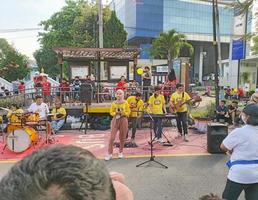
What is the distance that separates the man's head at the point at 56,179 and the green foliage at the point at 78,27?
35229mm

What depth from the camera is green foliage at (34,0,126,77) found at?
121ft

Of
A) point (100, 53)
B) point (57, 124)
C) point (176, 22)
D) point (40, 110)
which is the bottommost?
point (57, 124)

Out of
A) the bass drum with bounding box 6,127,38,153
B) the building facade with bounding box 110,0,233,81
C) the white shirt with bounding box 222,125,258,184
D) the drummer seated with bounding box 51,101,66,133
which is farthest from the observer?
the building facade with bounding box 110,0,233,81

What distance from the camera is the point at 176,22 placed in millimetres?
80438

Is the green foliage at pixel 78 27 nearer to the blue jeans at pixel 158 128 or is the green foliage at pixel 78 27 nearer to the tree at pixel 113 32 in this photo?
the tree at pixel 113 32

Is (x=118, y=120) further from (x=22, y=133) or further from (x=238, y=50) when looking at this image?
(x=238, y=50)

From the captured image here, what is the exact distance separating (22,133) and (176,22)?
241ft

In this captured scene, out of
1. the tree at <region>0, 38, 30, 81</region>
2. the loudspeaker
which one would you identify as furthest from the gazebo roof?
the tree at <region>0, 38, 30, 81</region>

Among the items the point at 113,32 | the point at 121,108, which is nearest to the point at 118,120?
the point at 121,108

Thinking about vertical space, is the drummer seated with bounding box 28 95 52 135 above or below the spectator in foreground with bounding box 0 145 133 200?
below

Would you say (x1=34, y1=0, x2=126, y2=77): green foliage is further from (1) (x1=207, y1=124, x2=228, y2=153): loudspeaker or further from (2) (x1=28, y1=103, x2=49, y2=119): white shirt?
(1) (x1=207, y1=124, x2=228, y2=153): loudspeaker

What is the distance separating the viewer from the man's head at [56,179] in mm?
778

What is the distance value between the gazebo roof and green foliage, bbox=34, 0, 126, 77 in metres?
Answer: 17.3

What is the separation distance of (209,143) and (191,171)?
201cm
